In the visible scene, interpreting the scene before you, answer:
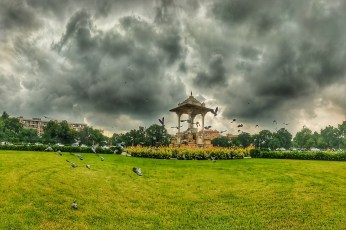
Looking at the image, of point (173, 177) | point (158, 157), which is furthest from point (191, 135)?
point (173, 177)

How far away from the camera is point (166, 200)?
995 cm

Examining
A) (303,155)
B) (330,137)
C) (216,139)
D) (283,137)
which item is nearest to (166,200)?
(303,155)

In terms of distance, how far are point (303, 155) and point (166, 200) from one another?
18.7 meters

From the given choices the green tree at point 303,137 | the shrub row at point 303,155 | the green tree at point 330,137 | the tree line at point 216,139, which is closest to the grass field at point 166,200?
the shrub row at point 303,155

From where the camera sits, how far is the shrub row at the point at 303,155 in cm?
2397

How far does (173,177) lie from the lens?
43.3 feet

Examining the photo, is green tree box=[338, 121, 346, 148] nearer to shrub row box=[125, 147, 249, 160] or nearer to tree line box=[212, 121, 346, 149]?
tree line box=[212, 121, 346, 149]

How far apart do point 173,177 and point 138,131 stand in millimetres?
46589

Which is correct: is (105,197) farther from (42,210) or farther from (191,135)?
(191,135)

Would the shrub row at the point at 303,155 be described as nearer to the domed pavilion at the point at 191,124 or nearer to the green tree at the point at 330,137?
the domed pavilion at the point at 191,124

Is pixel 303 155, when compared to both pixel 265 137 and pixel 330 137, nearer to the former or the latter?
pixel 265 137

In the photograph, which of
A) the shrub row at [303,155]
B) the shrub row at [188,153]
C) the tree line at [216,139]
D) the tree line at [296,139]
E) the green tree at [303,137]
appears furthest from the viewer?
the green tree at [303,137]

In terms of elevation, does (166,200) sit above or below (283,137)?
below

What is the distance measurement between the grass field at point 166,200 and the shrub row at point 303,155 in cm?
1144
